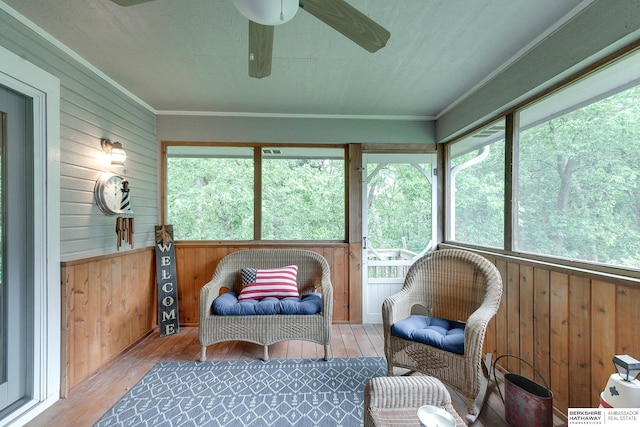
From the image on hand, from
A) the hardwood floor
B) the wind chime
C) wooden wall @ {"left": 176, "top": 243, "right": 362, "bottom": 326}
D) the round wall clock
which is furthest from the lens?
wooden wall @ {"left": 176, "top": 243, "right": 362, "bottom": 326}

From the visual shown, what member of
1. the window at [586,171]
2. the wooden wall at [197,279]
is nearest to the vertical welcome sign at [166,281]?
the wooden wall at [197,279]

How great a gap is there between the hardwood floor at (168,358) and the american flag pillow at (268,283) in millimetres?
530

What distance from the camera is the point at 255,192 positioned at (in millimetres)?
3404

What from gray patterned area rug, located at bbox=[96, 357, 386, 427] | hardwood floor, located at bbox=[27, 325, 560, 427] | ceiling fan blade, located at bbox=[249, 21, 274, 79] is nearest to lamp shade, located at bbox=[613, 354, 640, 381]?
hardwood floor, located at bbox=[27, 325, 560, 427]

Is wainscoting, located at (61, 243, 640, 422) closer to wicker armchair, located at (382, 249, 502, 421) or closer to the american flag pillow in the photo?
wicker armchair, located at (382, 249, 502, 421)

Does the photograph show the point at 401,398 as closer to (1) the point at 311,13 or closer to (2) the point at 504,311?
(2) the point at 504,311

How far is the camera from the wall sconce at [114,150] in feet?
8.17

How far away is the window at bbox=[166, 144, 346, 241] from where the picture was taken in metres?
3.37

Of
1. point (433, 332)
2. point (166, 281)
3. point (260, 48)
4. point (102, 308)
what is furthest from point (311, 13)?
point (166, 281)

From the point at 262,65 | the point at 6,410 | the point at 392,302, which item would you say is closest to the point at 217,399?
the point at 6,410

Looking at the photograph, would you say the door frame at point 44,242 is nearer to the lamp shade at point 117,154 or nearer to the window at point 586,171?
the lamp shade at point 117,154

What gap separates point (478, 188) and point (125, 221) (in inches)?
140

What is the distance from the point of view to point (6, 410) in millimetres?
1739

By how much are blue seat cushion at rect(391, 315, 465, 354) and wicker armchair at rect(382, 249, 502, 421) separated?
36 millimetres
